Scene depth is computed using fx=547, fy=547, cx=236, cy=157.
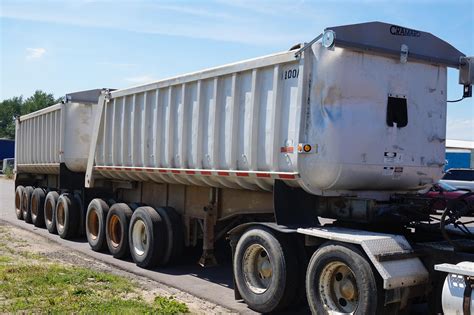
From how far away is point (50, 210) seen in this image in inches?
569

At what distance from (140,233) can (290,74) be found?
4.76m

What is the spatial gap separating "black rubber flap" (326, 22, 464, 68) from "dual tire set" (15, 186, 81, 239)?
8851 millimetres

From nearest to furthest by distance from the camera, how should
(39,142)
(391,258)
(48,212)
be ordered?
(391,258) < (48,212) < (39,142)

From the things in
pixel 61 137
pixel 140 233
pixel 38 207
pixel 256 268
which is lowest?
pixel 38 207

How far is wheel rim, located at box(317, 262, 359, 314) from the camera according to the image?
5621 millimetres

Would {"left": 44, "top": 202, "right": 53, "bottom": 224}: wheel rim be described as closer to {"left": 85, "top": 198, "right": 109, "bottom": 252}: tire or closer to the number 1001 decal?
{"left": 85, "top": 198, "right": 109, "bottom": 252}: tire

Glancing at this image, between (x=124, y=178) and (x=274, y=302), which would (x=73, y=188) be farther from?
(x=274, y=302)

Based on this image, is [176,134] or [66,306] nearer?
[66,306]

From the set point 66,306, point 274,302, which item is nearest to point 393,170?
point 274,302

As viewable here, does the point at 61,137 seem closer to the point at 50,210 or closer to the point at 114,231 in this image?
the point at 50,210

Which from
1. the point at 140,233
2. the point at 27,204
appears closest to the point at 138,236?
the point at 140,233

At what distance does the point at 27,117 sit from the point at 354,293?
1383 cm

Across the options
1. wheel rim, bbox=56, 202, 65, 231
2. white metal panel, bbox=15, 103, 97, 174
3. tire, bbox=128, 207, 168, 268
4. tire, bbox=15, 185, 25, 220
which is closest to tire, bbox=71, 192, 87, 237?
wheel rim, bbox=56, 202, 65, 231

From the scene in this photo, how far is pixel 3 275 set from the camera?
7.99m
